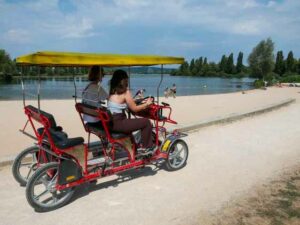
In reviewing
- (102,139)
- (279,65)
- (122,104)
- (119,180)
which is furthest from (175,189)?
(279,65)

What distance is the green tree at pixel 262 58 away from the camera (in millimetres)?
78938

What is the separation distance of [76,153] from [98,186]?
2.72 ft

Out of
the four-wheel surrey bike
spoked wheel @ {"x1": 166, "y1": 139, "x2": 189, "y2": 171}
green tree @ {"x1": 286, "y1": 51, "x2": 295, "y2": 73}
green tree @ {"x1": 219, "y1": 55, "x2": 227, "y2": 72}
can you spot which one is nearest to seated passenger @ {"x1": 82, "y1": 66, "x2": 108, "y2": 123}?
the four-wheel surrey bike

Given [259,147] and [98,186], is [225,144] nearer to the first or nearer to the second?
[259,147]

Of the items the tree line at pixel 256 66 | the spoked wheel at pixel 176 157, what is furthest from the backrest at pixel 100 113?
the tree line at pixel 256 66

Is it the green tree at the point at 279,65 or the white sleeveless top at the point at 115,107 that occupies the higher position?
the green tree at the point at 279,65

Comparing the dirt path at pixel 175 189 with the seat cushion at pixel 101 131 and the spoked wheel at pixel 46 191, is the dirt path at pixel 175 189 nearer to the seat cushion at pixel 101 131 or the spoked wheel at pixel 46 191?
the spoked wheel at pixel 46 191

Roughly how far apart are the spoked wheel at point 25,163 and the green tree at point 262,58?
258 ft

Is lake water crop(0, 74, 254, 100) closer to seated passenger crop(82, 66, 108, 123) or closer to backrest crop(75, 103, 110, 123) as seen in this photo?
seated passenger crop(82, 66, 108, 123)

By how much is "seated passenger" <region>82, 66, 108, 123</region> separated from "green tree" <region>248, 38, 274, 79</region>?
256 ft

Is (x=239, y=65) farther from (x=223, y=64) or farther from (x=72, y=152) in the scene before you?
(x=72, y=152)

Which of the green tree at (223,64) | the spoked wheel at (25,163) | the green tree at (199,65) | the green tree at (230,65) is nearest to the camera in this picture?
the spoked wheel at (25,163)

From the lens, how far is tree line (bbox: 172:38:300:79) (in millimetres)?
79250

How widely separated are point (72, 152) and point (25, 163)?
3.87 feet
